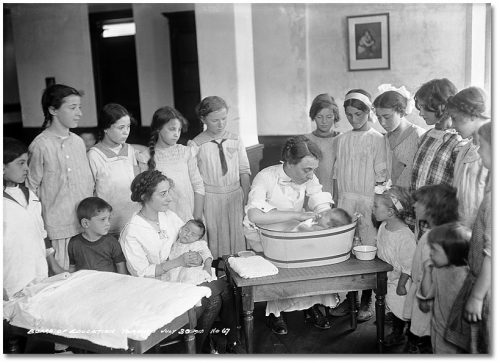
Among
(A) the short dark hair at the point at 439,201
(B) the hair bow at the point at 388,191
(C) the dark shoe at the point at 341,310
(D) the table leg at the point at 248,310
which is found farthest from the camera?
(C) the dark shoe at the point at 341,310

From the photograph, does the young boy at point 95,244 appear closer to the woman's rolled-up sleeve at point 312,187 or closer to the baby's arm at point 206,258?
the baby's arm at point 206,258

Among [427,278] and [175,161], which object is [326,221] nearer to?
[427,278]

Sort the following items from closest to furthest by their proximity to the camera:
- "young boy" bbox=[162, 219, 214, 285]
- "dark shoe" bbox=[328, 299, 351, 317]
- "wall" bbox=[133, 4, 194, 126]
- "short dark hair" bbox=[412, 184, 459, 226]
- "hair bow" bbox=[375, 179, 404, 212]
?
"short dark hair" bbox=[412, 184, 459, 226], "hair bow" bbox=[375, 179, 404, 212], "young boy" bbox=[162, 219, 214, 285], "dark shoe" bbox=[328, 299, 351, 317], "wall" bbox=[133, 4, 194, 126]

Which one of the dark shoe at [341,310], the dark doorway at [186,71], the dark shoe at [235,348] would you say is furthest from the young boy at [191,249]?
the dark doorway at [186,71]

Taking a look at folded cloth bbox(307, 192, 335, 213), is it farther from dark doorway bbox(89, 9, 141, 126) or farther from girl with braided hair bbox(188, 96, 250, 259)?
dark doorway bbox(89, 9, 141, 126)

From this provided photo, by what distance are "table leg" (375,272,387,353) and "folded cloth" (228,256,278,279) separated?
399 mm

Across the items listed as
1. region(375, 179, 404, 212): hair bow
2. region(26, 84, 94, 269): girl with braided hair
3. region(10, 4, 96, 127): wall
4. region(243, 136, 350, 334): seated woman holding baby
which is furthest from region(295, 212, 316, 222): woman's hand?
region(10, 4, 96, 127): wall

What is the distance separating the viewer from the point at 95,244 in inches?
84.8

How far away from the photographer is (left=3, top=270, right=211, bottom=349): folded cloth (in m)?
1.73

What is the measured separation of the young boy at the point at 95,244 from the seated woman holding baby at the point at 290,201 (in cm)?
58

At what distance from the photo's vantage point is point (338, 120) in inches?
102

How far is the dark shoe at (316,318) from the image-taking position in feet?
7.34

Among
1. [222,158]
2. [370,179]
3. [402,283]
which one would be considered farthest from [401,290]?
[222,158]

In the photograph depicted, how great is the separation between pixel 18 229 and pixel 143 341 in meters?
0.67
